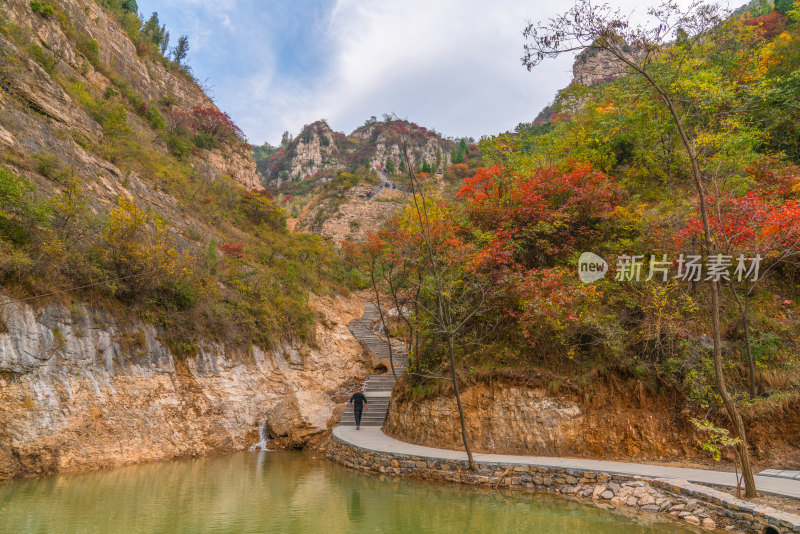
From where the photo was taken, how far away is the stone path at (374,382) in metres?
13.5

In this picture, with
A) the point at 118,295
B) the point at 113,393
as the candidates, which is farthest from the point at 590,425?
the point at 118,295

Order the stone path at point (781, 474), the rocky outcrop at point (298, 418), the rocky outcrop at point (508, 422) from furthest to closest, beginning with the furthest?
1. the rocky outcrop at point (298, 418)
2. the rocky outcrop at point (508, 422)
3. the stone path at point (781, 474)

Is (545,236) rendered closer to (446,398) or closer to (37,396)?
(446,398)

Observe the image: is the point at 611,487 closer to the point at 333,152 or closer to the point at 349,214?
the point at 349,214

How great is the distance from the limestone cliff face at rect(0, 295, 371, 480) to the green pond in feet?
2.25

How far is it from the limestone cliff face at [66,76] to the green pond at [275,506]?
907 centimetres

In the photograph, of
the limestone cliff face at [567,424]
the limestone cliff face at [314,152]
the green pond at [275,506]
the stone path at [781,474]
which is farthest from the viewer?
the limestone cliff face at [314,152]

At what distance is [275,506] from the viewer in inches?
262

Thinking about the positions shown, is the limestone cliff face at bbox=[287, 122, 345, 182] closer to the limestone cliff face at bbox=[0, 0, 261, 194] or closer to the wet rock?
the limestone cliff face at bbox=[0, 0, 261, 194]

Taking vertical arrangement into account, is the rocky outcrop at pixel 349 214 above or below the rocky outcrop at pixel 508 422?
above

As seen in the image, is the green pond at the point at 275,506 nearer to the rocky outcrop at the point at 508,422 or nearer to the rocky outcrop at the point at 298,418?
the rocky outcrop at the point at 508,422

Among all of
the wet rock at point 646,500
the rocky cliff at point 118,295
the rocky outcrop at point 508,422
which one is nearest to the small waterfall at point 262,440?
the rocky cliff at point 118,295

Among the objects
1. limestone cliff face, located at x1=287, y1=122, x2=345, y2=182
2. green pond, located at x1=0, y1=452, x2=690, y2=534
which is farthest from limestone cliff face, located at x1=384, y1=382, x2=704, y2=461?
limestone cliff face, located at x1=287, y1=122, x2=345, y2=182

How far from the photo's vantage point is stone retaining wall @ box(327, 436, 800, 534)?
5297 millimetres
